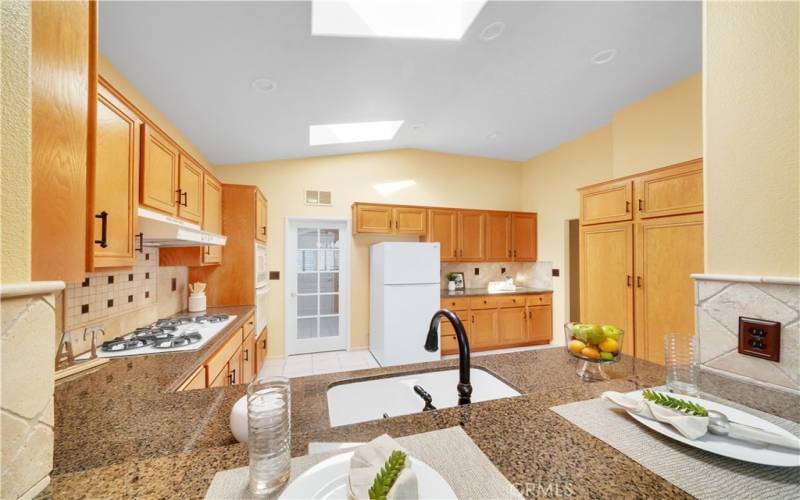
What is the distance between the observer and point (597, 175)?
147 inches

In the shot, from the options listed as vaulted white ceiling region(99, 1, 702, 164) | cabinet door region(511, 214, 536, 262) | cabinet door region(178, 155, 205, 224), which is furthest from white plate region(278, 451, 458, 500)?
cabinet door region(511, 214, 536, 262)

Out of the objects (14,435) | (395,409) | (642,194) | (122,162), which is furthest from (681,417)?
(642,194)

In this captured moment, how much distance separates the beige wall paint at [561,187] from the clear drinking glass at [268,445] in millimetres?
4322

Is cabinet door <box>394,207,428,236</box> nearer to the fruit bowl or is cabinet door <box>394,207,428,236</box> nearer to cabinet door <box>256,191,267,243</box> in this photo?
cabinet door <box>256,191,267,243</box>

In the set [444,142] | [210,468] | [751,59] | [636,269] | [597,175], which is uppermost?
[444,142]

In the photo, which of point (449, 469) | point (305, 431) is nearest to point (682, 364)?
point (449, 469)

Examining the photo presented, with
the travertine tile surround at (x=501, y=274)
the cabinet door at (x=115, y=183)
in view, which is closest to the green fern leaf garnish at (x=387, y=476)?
the cabinet door at (x=115, y=183)

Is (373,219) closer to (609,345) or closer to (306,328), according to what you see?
(306,328)

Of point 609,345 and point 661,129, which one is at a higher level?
point 661,129

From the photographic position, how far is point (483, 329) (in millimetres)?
4016

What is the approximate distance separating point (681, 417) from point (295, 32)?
2.33m

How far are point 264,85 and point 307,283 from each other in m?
2.60

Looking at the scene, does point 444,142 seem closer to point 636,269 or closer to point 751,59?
point 636,269

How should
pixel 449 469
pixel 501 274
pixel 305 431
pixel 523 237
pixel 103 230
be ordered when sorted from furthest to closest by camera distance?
pixel 501 274 < pixel 523 237 < pixel 103 230 < pixel 305 431 < pixel 449 469
